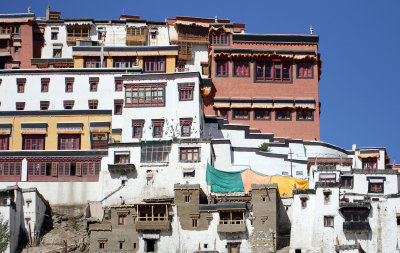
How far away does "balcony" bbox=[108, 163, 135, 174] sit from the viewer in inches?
3233

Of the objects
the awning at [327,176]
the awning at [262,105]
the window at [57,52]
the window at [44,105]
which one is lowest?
the awning at [327,176]

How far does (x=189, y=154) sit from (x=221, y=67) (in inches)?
874

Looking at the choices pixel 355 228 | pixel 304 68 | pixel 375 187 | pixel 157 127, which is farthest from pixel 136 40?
pixel 355 228

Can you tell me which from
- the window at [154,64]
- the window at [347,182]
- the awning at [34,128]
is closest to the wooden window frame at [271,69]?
the window at [154,64]

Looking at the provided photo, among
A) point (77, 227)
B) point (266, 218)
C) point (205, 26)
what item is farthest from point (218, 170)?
point (205, 26)

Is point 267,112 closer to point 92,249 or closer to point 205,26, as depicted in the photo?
point 205,26

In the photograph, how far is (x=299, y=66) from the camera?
333ft

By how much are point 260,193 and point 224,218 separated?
155 inches

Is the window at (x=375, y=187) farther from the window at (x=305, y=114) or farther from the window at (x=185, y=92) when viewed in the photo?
the window at (x=305, y=114)

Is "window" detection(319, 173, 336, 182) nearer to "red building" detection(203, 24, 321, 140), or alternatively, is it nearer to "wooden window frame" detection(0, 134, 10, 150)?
"red building" detection(203, 24, 321, 140)

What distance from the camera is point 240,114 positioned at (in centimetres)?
9944

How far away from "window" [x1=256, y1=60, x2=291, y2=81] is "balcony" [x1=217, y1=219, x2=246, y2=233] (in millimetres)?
31478

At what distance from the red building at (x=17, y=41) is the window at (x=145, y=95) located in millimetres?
27873

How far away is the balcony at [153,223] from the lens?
74.4 m
